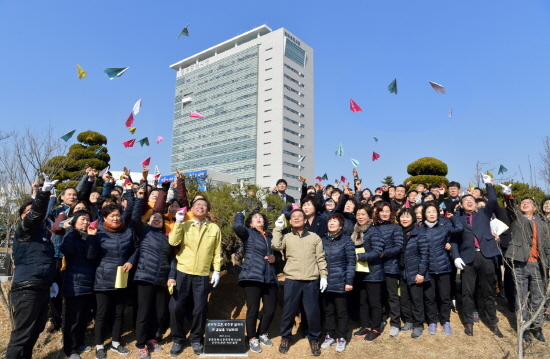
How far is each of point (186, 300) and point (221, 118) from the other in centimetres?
7111

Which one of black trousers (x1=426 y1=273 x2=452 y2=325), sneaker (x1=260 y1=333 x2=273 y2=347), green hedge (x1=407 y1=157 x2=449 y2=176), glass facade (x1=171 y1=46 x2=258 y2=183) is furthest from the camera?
glass facade (x1=171 y1=46 x2=258 y2=183)

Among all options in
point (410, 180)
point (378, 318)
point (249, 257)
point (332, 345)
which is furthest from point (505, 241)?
point (410, 180)

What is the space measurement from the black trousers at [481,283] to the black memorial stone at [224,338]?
11.1ft

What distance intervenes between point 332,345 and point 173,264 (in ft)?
8.40

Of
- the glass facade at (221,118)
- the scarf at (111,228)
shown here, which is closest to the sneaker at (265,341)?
the scarf at (111,228)

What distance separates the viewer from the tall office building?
68.2 m

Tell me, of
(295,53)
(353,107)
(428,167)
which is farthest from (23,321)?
(295,53)

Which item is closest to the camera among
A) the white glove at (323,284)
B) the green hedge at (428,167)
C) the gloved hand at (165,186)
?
the white glove at (323,284)

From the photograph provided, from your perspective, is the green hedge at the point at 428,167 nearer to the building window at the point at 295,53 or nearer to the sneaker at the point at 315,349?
the sneaker at the point at 315,349

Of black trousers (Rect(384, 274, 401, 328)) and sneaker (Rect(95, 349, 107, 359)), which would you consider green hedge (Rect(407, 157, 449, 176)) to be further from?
sneaker (Rect(95, 349, 107, 359))

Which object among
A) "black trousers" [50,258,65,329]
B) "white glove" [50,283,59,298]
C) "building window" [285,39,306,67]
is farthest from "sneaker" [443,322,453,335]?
"building window" [285,39,306,67]

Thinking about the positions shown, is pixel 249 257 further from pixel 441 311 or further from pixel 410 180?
pixel 410 180

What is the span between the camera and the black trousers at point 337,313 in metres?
5.25

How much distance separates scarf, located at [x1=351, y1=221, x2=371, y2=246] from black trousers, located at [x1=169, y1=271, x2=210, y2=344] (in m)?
2.31
